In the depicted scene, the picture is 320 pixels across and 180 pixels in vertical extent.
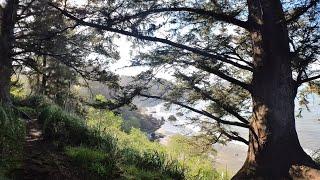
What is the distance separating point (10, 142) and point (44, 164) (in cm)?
59

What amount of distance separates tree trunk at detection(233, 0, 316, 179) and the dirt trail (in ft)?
8.81

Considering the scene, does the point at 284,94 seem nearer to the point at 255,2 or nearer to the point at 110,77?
the point at 255,2

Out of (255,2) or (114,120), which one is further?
(114,120)

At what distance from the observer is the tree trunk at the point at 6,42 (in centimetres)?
1207

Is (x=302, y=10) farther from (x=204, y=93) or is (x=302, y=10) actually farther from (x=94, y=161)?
(x=94, y=161)

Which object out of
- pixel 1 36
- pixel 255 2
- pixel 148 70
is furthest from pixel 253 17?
pixel 1 36

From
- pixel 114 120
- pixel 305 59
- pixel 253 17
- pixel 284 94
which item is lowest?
pixel 114 120

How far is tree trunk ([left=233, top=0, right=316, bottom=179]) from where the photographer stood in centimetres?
602

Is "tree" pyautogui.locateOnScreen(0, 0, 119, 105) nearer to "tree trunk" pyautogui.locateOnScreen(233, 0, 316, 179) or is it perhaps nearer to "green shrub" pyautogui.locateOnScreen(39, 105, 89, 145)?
"green shrub" pyautogui.locateOnScreen(39, 105, 89, 145)

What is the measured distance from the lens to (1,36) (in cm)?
1195

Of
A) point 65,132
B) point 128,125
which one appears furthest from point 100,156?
point 128,125

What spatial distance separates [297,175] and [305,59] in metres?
Result: 1.96

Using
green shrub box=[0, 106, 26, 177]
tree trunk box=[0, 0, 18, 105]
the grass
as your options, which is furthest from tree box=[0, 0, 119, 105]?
green shrub box=[0, 106, 26, 177]

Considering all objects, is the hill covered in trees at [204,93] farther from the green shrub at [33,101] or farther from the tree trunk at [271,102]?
the green shrub at [33,101]
